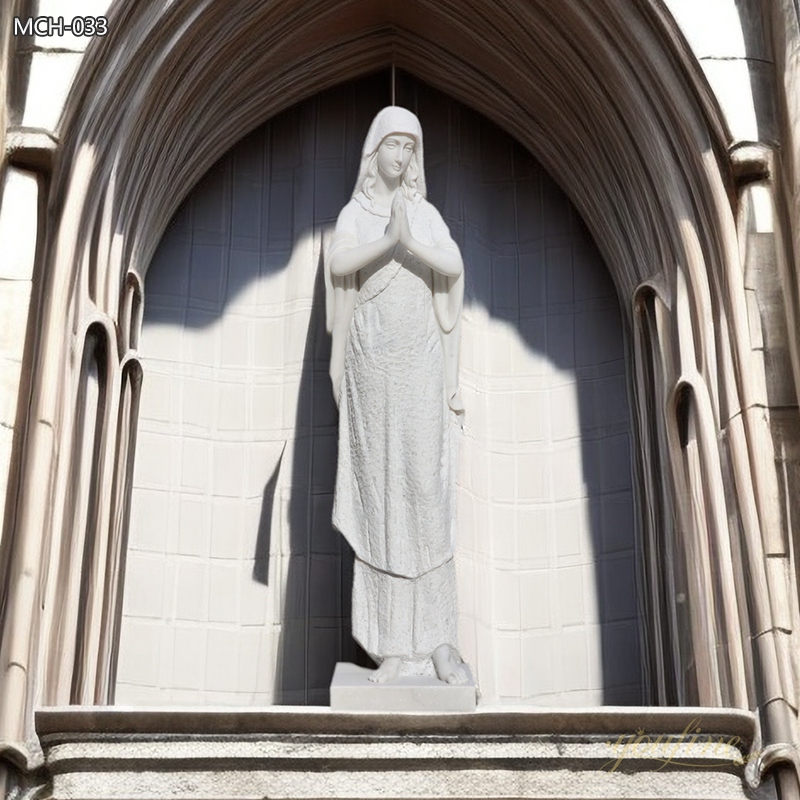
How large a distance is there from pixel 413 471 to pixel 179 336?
1.56 meters

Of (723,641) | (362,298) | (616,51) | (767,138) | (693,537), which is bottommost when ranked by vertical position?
(723,641)

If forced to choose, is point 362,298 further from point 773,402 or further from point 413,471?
point 773,402

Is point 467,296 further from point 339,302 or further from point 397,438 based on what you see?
point 397,438

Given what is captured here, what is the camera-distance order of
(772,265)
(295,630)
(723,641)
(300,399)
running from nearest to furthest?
1. (723,641)
2. (772,265)
3. (295,630)
4. (300,399)

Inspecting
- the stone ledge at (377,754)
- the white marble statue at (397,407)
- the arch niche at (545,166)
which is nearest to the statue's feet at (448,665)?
the white marble statue at (397,407)

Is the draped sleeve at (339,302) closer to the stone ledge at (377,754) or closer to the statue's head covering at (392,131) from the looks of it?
the statue's head covering at (392,131)

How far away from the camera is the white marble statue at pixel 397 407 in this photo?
18.5 ft

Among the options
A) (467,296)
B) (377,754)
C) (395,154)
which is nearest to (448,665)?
(377,754)

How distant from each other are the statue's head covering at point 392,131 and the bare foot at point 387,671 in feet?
5.64

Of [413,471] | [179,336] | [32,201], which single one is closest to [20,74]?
[32,201]

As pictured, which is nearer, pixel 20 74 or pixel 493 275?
pixel 20 74

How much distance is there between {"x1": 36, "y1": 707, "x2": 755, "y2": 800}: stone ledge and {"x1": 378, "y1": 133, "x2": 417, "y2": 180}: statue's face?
2032 mm

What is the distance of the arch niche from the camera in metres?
5.64

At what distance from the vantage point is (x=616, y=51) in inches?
257
